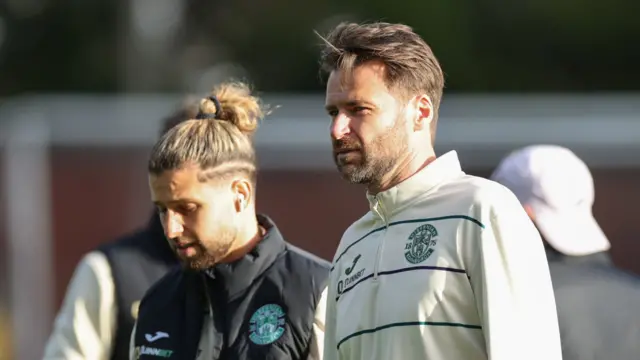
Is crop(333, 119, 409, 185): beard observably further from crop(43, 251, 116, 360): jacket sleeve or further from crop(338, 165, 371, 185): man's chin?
crop(43, 251, 116, 360): jacket sleeve

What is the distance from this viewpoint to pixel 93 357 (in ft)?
17.9

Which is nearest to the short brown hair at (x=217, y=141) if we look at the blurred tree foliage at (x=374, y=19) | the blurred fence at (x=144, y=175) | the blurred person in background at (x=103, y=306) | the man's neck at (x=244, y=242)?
the man's neck at (x=244, y=242)

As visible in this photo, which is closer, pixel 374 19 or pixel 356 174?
pixel 356 174

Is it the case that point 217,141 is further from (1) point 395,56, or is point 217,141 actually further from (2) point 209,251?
(1) point 395,56

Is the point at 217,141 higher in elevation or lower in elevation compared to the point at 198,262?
higher

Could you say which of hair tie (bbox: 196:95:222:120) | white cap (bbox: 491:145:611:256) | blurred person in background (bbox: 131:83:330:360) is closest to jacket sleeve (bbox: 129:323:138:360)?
blurred person in background (bbox: 131:83:330:360)

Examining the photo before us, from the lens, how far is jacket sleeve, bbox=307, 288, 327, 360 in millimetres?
4801

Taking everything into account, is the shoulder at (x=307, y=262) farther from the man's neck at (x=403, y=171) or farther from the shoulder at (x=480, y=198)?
the shoulder at (x=480, y=198)

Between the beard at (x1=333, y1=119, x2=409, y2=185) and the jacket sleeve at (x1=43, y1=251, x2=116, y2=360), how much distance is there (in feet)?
5.14

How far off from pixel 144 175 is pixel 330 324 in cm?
1217

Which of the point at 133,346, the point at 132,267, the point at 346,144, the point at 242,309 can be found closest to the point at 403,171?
the point at 346,144

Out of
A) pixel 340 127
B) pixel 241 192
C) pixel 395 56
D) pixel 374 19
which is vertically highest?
pixel 395 56

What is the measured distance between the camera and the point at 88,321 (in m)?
5.50

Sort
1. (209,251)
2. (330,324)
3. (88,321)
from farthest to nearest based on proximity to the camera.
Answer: (88,321) → (209,251) → (330,324)
